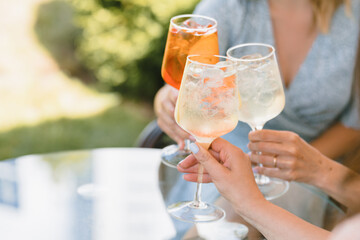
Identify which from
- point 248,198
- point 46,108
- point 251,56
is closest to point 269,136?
point 251,56

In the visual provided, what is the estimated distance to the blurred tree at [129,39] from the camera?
4445mm

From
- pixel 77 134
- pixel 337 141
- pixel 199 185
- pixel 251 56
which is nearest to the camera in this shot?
pixel 199 185

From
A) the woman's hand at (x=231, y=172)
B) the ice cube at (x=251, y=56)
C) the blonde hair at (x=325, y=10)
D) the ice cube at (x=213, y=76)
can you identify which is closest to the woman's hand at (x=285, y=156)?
the ice cube at (x=251, y=56)

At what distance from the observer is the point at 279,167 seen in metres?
1.93

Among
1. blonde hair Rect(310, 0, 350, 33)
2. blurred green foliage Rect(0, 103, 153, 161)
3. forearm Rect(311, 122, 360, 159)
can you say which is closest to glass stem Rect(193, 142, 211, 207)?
forearm Rect(311, 122, 360, 159)

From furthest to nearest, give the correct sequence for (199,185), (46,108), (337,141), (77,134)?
(46,108) → (77,134) → (337,141) → (199,185)

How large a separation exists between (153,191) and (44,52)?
4.07 metres

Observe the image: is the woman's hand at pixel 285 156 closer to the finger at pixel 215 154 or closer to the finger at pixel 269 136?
the finger at pixel 269 136

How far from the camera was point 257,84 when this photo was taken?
5.64 feet

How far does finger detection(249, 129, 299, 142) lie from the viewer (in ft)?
6.03

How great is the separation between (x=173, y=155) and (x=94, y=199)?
397 millimetres

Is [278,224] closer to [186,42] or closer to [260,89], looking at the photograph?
[260,89]

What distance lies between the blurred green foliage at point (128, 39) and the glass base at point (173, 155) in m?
2.31

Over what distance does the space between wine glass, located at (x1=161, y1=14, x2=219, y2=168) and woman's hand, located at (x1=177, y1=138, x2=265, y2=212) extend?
1.09 feet
